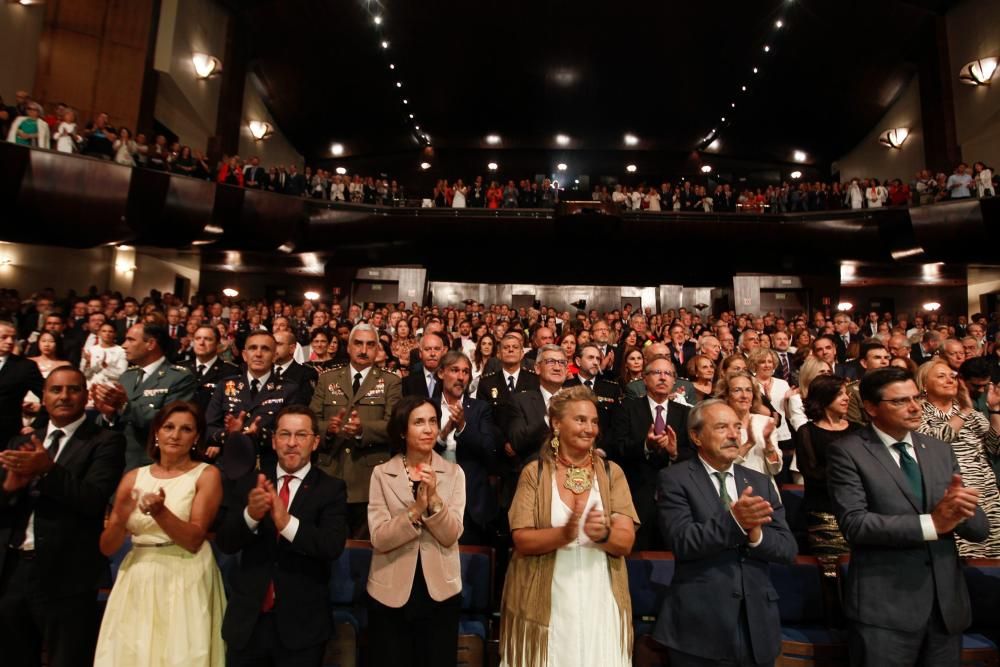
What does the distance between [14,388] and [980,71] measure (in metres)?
13.6

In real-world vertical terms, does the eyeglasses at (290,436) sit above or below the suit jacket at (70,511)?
above

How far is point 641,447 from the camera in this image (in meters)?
2.63

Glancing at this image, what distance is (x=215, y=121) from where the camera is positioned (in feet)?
37.5

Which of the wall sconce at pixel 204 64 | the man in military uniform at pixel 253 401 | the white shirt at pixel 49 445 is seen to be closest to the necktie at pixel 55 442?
the white shirt at pixel 49 445

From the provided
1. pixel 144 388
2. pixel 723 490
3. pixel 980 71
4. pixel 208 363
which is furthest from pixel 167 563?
pixel 980 71

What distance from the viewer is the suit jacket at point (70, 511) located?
1.98 meters

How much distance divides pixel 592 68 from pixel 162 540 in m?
12.7

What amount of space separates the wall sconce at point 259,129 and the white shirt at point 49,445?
39.9 feet

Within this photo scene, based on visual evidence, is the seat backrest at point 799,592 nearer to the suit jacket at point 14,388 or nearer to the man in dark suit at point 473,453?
the man in dark suit at point 473,453

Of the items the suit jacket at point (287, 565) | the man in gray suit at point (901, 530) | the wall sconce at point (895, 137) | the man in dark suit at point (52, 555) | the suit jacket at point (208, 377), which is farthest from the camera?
the wall sconce at point (895, 137)

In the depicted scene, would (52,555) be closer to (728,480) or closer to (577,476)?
(577,476)

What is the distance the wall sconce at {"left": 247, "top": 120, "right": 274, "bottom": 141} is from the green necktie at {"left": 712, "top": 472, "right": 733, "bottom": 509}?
13.3 metres

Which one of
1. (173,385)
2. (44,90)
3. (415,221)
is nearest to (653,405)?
(173,385)

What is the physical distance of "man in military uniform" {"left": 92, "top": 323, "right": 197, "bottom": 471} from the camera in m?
2.98
